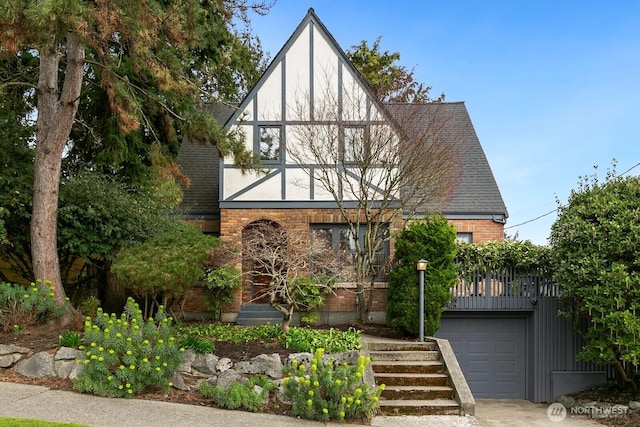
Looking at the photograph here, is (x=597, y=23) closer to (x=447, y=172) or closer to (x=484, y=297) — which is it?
(x=447, y=172)

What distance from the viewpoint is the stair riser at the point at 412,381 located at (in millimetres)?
8742

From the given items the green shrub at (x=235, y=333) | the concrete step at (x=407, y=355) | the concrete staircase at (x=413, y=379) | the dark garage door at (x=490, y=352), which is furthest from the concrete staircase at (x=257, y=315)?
the dark garage door at (x=490, y=352)

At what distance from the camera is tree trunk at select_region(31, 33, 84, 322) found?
9.34 metres

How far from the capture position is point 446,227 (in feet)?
34.2

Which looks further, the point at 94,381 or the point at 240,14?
the point at 240,14

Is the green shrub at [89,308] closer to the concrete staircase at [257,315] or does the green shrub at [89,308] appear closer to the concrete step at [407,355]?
the concrete staircase at [257,315]

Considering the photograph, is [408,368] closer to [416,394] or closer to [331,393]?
[416,394]

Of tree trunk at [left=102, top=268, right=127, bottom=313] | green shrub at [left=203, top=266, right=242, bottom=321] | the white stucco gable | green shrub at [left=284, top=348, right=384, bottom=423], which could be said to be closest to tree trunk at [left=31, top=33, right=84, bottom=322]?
tree trunk at [left=102, top=268, right=127, bottom=313]

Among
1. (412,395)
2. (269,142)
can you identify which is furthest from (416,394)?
(269,142)

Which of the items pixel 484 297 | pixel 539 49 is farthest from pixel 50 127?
pixel 539 49

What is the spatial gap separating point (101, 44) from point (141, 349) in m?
5.33

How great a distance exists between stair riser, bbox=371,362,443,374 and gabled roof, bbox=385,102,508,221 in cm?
530

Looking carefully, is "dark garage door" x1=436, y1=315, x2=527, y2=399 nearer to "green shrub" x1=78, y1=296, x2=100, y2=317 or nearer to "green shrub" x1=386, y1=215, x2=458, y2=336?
"green shrub" x1=386, y1=215, x2=458, y2=336

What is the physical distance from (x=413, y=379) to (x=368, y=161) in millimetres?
4752
